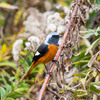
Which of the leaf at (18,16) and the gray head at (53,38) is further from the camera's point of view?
the leaf at (18,16)

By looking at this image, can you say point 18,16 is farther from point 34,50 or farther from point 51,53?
point 51,53

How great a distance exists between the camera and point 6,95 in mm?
3396

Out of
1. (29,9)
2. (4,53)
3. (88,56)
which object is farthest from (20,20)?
(88,56)

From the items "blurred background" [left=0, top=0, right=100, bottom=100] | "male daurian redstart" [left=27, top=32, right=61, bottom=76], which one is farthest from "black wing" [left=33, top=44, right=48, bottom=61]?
"blurred background" [left=0, top=0, right=100, bottom=100]

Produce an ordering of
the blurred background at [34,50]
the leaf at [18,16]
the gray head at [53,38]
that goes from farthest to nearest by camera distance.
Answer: the leaf at [18,16] → the gray head at [53,38] → the blurred background at [34,50]

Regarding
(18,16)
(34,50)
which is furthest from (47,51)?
(18,16)

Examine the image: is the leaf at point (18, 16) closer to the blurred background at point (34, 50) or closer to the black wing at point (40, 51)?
the blurred background at point (34, 50)

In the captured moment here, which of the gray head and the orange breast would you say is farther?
the gray head

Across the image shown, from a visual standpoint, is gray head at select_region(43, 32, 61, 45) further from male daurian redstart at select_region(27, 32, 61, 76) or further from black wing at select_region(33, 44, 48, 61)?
black wing at select_region(33, 44, 48, 61)

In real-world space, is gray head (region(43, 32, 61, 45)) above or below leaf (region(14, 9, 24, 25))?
below

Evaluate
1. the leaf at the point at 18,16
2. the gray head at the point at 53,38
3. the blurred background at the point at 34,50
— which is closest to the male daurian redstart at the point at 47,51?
the gray head at the point at 53,38

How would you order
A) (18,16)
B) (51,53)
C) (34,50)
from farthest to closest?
1. (18,16)
2. (34,50)
3. (51,53)

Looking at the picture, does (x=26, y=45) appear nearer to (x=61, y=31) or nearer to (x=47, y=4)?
(x=61, y=31)

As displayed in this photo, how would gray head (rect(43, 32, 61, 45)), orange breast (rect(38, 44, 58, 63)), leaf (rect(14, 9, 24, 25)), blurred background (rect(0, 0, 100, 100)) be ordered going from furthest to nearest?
1. leaf (rect(14, 9, 24, 25))
2. gray head (rect(43, 32, 61, 45))
3. orange breast (rect(38, 44, 58, 63))
4. blurred background (rect(0, 0, 100, 100))
